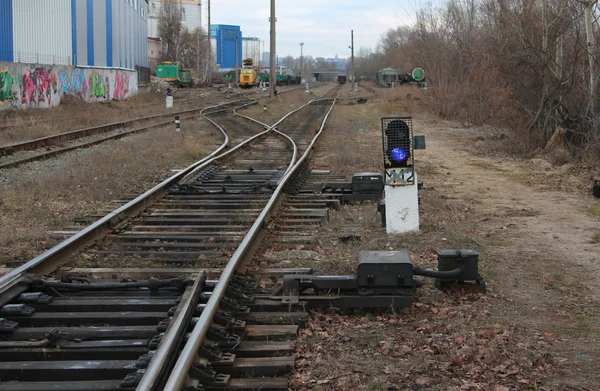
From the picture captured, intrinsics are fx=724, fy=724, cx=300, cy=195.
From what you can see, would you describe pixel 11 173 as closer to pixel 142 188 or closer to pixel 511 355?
pixel 142 188

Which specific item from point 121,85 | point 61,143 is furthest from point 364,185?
point 121,85

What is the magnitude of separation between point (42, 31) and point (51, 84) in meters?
4.21

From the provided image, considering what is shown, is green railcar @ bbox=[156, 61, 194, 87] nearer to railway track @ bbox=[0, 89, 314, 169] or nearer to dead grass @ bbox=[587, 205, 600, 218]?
railway track @ bbox=[0, 89, 314, 169]

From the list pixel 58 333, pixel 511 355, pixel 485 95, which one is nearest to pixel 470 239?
pixel 511 355

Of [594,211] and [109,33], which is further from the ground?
[109,33]

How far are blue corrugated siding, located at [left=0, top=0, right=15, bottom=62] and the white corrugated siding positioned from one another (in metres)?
0.36

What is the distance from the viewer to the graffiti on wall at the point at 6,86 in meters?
31.0

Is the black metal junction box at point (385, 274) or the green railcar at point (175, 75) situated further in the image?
the green railcar at point (175, 75)

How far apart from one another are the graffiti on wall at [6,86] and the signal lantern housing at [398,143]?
26.6 meters

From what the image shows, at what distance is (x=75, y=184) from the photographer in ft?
39.9

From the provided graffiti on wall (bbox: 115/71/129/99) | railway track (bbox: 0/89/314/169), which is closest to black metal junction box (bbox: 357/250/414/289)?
railway track (bbox: 0/89/314/169)

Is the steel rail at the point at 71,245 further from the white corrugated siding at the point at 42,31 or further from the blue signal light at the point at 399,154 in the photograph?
the white corrugated siding at the point at 42,31

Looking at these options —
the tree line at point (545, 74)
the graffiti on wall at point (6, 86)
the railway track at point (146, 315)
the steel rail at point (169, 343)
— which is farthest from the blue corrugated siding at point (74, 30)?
A: the steel rail at point (169, 343)

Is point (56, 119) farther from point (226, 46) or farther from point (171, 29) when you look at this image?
point (226, 46)
